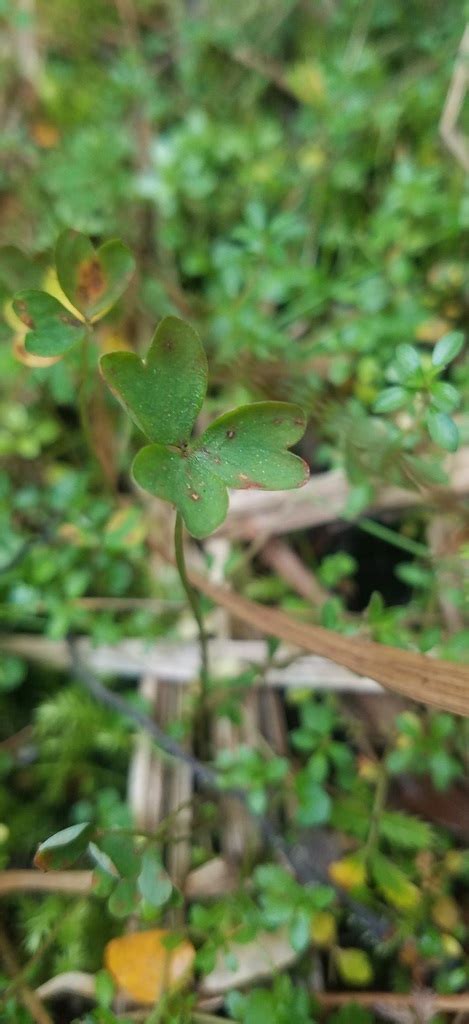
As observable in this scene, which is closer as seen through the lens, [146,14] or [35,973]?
[35,973]

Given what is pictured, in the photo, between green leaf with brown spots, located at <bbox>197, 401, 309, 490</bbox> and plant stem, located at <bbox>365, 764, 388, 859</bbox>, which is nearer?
green leaf with brown spots, located at <bbox>197, 401, 309, 490</bbox>

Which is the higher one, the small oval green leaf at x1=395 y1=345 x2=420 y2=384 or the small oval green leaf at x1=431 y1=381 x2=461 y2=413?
the small oval green leaf at x1=395 y1=345 x2=420 y2=384

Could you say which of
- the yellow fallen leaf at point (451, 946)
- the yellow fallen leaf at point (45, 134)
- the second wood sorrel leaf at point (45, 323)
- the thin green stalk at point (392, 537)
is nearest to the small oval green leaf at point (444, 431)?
the thin green stalk at point (392, 537)

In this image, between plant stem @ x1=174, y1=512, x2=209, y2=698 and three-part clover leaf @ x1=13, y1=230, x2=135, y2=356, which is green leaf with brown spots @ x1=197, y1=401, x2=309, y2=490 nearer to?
plant stem @ x1=174, y1=512, x2=209, y2=698

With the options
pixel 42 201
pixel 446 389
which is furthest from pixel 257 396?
pixel 42 201

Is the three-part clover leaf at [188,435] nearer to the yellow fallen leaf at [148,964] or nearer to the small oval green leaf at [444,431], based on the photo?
the small oval green leaf at [444,431]

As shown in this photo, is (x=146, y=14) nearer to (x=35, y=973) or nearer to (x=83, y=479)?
(x=83, y=479)

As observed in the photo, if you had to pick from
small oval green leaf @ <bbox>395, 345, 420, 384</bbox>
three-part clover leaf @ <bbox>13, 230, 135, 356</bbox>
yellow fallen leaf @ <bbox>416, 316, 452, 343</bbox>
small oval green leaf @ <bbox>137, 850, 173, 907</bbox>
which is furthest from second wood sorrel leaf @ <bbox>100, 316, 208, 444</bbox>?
yellow fallen leaf @ <bbox>416, 316, 452, 343</bbox>
